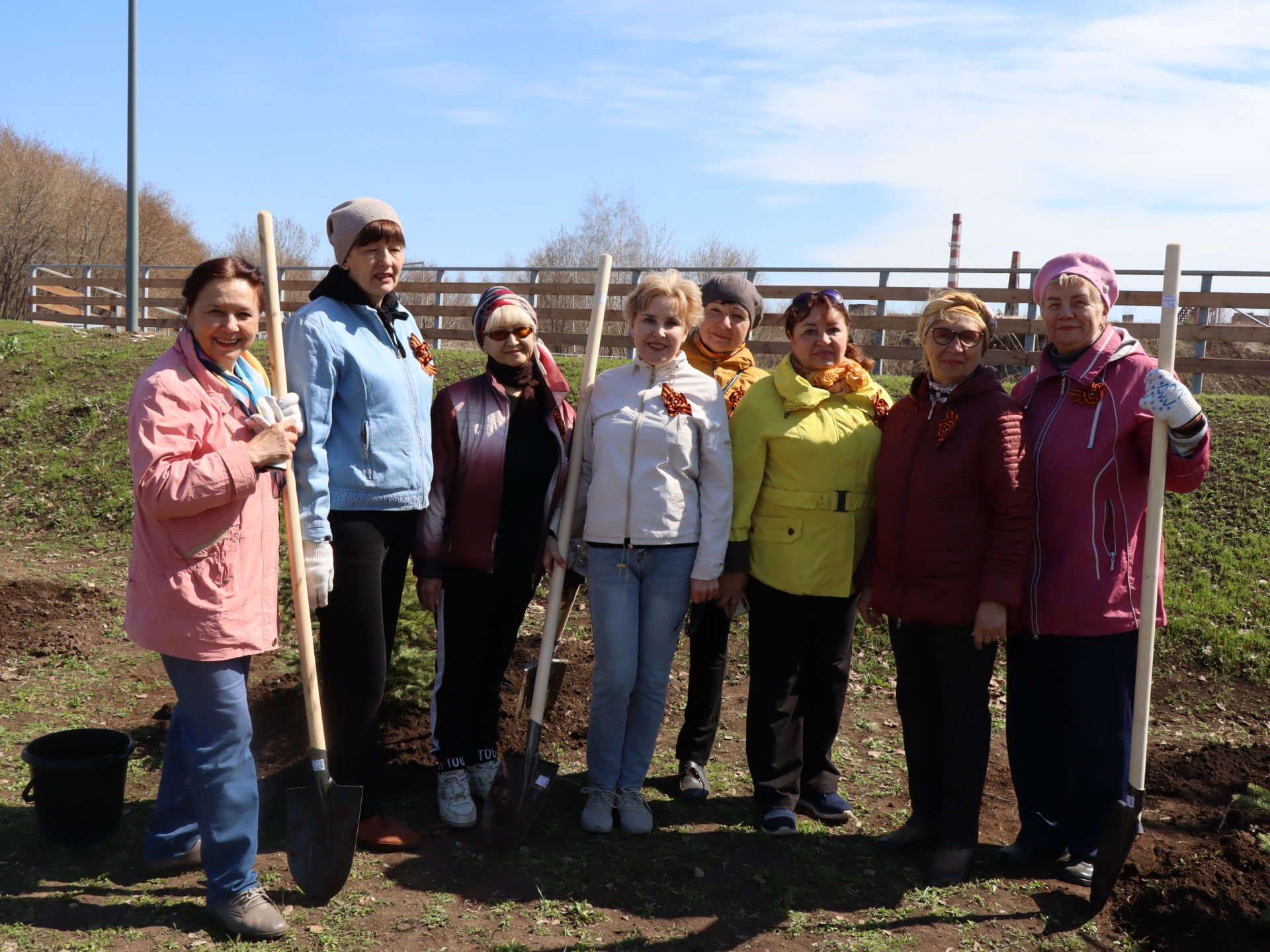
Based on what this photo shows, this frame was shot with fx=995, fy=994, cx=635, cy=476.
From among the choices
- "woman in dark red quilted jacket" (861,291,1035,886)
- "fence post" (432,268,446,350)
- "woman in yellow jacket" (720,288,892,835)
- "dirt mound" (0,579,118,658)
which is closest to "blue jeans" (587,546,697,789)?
"woman in yellow jacket" (720,288,892,835)

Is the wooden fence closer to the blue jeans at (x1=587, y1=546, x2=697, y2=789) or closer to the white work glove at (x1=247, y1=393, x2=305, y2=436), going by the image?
the blue jeans at (x1=587, y1=546, x2=697, y2=789)

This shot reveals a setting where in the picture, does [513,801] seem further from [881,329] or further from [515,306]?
[881,329]

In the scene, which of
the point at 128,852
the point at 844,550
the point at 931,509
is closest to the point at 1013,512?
the point at 931,509

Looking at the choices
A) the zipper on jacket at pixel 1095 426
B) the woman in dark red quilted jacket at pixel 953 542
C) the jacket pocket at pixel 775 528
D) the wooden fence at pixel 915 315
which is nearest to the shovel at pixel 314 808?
the jacket pocket at pixel 775 528

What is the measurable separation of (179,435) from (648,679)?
6.75 feet

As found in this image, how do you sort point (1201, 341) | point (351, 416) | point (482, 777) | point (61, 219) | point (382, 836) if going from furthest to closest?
point (61, 219), point (1201, 341), point (482, 777), point (382, 836), point (351, 416)

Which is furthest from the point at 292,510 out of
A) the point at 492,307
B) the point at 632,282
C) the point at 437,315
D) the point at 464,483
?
the point at 632,282

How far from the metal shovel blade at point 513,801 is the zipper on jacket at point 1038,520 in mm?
2002

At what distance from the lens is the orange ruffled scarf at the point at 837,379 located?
13.6 ft

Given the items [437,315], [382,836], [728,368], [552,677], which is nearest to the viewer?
[382,836]

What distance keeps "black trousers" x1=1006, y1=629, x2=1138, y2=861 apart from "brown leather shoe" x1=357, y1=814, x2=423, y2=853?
2499 mm

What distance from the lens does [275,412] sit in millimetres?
3342

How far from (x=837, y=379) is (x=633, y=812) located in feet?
6.62

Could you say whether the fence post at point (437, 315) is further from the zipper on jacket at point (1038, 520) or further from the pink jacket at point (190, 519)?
the zipper on jacket at point (1038, 520)
